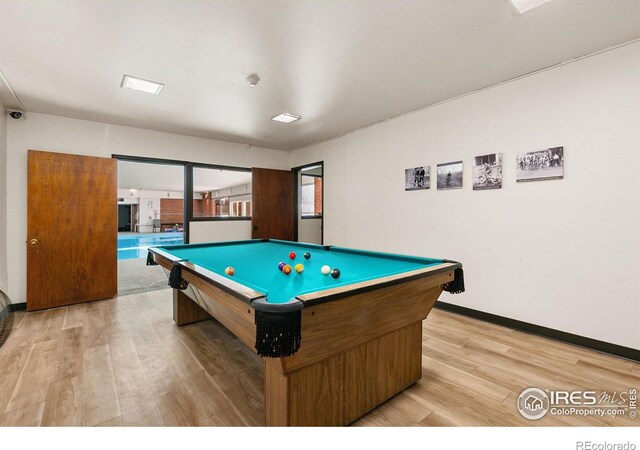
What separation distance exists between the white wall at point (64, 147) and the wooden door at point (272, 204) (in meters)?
0.82

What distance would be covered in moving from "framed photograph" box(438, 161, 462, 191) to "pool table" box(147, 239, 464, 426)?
168cm

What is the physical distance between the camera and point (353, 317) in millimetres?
1504

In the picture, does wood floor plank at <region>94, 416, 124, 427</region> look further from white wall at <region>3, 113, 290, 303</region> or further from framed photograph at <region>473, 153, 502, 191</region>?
framed photograph at <region>473, 153, 502, 191</region>

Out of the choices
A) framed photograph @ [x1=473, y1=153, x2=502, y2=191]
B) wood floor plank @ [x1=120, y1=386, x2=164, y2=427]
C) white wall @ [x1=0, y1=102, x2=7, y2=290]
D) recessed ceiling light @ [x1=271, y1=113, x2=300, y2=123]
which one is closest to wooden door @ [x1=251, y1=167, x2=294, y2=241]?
recessed ceiling light @ [x1=271, y1=113, x2=300, y2=123]

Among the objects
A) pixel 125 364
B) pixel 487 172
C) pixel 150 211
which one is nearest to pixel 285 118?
pixel 487 172

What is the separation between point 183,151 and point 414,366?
4.78 meters

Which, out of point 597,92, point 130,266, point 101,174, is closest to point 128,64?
A: point 101,174

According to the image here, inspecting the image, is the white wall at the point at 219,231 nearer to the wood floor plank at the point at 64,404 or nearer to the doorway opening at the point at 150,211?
the wood floor plank at the point at 64,404

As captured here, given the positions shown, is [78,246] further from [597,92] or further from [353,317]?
[597,92]

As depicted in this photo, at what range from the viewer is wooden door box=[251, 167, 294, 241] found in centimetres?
576

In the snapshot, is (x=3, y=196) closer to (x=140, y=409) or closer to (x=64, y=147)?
(x=64, y=147)

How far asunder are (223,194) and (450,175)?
43.7ft

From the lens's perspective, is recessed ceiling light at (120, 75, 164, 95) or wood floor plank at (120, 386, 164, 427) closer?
wood floor plank at (120, 386, 164, 427)

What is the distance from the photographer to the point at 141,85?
3.07 m
